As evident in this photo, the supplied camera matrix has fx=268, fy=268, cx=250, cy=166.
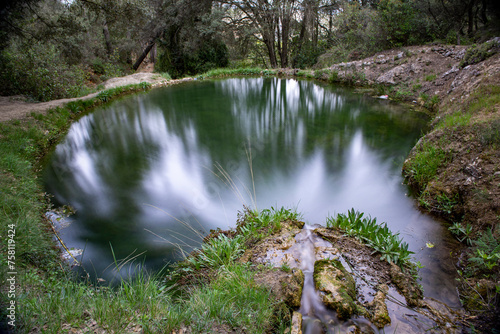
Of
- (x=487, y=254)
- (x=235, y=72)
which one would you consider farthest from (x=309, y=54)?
(x=487, y=254)

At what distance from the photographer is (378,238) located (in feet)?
10.2

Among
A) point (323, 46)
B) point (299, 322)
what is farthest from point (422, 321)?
point (323, 46)

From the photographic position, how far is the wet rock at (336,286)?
216cm

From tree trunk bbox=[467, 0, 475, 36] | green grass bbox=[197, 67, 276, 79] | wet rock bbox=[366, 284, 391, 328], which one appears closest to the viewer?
wet rock bbox=[366, 284, 391, 328]

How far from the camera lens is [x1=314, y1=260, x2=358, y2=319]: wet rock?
2.16m

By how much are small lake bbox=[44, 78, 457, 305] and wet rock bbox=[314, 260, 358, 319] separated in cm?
93

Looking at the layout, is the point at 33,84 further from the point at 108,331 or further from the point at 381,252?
→ the point at 381,252

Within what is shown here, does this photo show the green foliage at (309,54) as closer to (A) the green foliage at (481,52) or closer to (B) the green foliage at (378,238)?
(A) the green foliage at (481,52)

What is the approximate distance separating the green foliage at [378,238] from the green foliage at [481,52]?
25.6 feet

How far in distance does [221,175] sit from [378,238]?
3.13m

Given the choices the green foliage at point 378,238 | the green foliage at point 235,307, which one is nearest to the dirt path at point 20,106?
the green foliage at point 235,307

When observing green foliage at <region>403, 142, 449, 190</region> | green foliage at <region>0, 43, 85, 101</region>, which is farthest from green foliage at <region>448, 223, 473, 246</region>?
green foliage at <region>0, 43, 85, 101</region>

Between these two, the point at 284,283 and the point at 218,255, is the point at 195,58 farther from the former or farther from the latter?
the point at 284,283

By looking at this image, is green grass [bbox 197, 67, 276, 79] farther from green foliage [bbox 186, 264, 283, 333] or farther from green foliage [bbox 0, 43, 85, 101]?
green foliage [bbox 186, 264, 283, 333]
